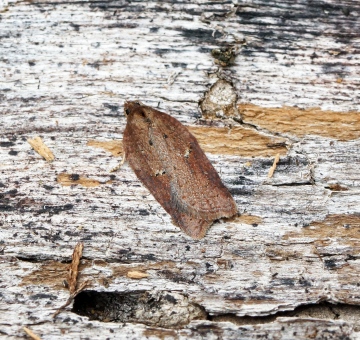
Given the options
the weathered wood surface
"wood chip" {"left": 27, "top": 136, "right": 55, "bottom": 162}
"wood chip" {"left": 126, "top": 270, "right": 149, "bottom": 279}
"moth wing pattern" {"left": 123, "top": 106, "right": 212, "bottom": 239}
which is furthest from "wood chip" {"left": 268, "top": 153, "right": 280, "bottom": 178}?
"wood chip" {"left": 27, "top": 136, "right": 55, "bottom": 162}

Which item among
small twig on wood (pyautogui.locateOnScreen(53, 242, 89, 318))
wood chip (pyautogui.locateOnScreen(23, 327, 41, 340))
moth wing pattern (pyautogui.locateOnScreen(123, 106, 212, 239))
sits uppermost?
moth wing pattern (pyautogui.locateOnScreen(123, 106, 212, 239))

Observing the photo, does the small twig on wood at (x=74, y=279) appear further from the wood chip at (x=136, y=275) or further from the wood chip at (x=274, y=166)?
the wood chip at (x=274, y=166)

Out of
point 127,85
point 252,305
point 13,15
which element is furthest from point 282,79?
point 13,15

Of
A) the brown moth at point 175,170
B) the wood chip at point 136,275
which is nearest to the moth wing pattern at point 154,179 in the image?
the brown moth at point 175,170

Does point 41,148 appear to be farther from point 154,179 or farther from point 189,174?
point 189,174

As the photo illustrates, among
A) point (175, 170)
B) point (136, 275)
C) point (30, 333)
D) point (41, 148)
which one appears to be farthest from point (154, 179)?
point (30, 333)

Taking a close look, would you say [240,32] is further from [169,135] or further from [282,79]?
[169,135]

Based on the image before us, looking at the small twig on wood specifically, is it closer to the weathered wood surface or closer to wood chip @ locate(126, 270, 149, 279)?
the weathered wood surface
